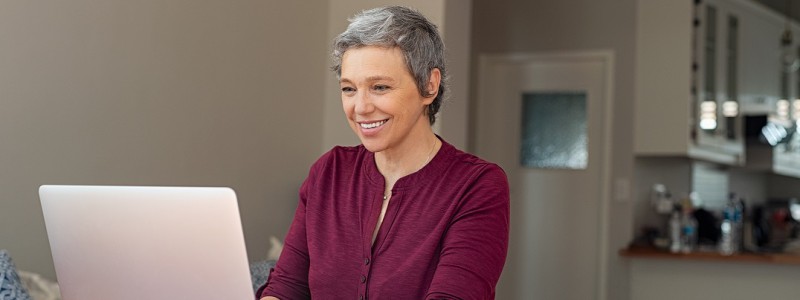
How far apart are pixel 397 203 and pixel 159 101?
70.7 inches

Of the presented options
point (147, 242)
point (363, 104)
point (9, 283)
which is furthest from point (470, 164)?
point (9, 283)

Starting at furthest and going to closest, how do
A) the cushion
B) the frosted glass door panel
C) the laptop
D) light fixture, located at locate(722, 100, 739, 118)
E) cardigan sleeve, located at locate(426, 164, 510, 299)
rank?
light fixture, located at locate(722, 100, 739, 118) < the frosted glass door panel < the cushion < cardigan sleeve, located at locate(426, 164, 510, 299) < the laptop

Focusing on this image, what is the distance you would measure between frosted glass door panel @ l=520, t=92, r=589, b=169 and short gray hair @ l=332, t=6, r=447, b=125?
12.8ft

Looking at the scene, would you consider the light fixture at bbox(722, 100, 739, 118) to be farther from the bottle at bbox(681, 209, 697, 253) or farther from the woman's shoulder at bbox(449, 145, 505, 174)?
the woman's shoulder at bbox(449, 145, 505, 174)

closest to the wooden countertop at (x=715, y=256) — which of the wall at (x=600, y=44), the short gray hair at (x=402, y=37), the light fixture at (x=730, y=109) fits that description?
the wall at (x=600, y=44)

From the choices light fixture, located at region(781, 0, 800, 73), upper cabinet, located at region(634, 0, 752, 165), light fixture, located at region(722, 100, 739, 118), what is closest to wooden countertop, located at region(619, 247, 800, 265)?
upper cabinet, located at region(634, 0, 752, 165)

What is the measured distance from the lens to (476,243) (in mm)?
1553

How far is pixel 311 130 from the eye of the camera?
4125mm

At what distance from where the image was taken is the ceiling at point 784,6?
7.31 meters

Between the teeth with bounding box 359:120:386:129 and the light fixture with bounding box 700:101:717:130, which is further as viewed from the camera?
the light fixture with bounding box 700:101:717:130

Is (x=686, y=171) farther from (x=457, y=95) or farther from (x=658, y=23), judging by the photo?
(x=457, y=95)

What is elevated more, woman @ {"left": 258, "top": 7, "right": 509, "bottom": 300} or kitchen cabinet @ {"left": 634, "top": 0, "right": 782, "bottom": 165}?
kitchen cabinet @ {"left": 634, "top": 0, "right": 782, "bottom": 165}

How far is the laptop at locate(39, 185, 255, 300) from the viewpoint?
134 centimetres

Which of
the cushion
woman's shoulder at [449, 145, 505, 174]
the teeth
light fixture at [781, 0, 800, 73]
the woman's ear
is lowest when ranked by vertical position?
the cushion
